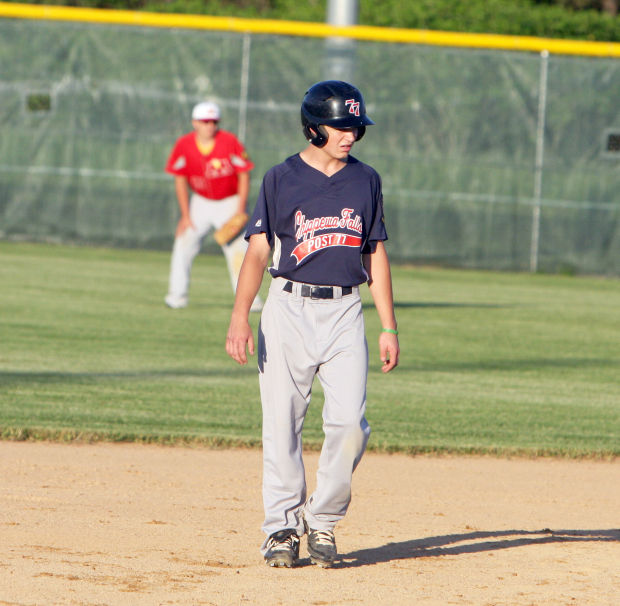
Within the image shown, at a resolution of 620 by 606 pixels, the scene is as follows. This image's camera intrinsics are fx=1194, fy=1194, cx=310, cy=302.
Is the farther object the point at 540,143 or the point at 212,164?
the point at 540,143

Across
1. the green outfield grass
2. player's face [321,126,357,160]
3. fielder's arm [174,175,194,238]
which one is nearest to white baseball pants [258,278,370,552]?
player's face [321,126,357,160]

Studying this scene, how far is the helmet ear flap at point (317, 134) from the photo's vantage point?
14.6 ft

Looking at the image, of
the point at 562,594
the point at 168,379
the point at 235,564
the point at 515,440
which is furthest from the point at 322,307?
the point at 168,379

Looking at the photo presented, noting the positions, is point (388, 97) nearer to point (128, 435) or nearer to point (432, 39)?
point (432, 39)

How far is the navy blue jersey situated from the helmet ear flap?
0.32 feet

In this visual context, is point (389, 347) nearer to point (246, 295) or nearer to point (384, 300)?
point (384, 300)

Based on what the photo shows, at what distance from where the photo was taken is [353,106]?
444cm

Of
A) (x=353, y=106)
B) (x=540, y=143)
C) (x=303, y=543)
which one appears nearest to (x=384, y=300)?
(x=353, y=106)

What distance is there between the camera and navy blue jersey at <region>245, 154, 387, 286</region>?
4.41 m

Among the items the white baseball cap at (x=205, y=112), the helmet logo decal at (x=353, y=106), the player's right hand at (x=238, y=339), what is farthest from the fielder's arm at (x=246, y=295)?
the white baseball cap at (x=205, y=112)

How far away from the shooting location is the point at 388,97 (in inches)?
730

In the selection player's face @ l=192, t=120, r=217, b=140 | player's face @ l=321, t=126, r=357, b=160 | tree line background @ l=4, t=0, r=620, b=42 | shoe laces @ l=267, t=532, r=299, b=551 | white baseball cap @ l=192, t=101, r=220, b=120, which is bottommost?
shoe laces @ l=267, t=532, r=299, b=551

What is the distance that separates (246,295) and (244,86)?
14607mm

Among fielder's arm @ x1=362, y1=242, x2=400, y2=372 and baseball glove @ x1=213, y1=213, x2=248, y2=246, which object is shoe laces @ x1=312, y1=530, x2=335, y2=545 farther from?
baseball glove @ x1=213, y1=213, x2=248, y2=246
